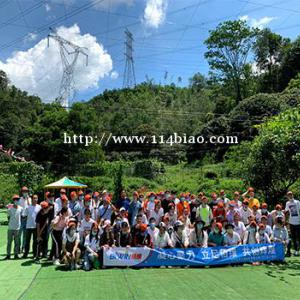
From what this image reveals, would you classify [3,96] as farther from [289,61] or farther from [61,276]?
[61,276]

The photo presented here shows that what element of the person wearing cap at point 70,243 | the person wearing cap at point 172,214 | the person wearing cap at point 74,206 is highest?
the person wearing cap at point 74,206

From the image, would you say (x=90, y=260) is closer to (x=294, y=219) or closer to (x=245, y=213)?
(x=245, y=213)

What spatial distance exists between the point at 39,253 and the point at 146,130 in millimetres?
35622

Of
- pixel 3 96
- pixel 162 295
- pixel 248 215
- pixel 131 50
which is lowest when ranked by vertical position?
pixel 162 295

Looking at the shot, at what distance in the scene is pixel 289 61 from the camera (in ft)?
143

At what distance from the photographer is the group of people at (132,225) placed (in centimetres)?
940

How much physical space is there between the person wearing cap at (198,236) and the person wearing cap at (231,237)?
0.51m

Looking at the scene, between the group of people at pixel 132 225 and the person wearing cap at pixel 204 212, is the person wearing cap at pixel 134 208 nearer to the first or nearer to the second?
the group of people at pixel 132 225

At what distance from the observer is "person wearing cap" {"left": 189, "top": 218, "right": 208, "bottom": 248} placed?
32.5ft

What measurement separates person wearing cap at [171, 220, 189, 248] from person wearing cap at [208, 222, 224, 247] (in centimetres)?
60

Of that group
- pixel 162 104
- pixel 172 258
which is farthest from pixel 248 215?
pixel 162 104

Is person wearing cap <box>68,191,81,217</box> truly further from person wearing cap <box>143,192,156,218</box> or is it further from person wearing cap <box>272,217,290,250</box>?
person wearing cap <box>272,217,290,250</box>

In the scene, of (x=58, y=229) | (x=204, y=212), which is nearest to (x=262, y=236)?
(x=204, y=212)

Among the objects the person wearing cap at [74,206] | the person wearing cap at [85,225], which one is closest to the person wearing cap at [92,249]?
the person wearing cap at [85,225]
